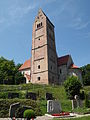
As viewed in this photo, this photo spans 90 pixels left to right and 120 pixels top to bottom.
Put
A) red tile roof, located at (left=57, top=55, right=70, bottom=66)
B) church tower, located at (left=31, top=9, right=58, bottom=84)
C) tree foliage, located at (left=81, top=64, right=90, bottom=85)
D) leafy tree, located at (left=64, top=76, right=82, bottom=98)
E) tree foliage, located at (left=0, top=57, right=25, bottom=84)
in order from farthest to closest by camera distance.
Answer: tree foliage, located at (left=81, top=64, right=90, bottom=85) < red tile roof, located at (left=57, top=55, right=70, bottom=66) < tree foliage, located at (left=0, top=57, right=25, bottom=84) < church tower, located at (left=31, top=9, right=58, bottom=84) < leafy tree, located at (left=64, top=76, right=82, bottom=98)

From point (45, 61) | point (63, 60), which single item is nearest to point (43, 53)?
point (45, 61)

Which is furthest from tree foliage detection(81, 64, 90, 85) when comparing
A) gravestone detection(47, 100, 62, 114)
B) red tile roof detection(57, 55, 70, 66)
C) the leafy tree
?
gravestone detection(47, 100, 62, 114)

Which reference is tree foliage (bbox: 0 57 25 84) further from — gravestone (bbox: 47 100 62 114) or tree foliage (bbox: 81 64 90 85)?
gravestone (bbox: 47 100 62 114)

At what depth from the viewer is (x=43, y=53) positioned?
47.2 meters

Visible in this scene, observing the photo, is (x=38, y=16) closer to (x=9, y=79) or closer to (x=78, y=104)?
(x=9, y=79)

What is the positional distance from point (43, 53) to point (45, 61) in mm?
2595

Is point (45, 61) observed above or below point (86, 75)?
above

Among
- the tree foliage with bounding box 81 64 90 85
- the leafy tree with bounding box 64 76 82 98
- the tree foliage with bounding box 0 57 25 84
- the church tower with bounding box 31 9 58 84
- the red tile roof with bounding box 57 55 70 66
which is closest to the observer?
the leafy tree with bounding box 64 76 82 98

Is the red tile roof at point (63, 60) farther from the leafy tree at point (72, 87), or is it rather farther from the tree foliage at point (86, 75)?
the leafy tree at point (72, 87)

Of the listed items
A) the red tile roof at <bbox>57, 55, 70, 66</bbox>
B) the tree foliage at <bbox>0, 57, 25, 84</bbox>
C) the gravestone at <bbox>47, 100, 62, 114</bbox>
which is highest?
the red tile roof at <bbox>57, 55, 70, 66</bbox>

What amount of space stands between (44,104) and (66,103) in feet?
12.3

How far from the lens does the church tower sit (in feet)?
149

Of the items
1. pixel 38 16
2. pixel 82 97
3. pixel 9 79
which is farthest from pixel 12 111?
pixel 38 16

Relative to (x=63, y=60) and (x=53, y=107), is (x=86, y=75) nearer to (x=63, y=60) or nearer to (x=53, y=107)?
(x=63, y=60)
